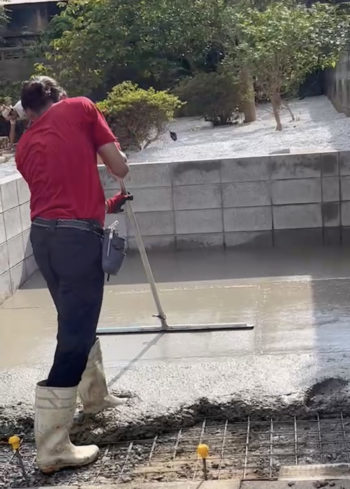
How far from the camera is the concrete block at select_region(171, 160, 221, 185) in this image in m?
7.11

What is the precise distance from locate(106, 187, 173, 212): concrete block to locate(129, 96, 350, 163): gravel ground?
2819 millimetres

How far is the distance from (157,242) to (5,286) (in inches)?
66.4

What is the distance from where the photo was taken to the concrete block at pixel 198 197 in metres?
7.13

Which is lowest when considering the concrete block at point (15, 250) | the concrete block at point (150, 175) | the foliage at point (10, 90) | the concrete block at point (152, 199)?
the concrete block at point (15, 250)

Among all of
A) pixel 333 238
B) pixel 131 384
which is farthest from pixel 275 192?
pixel 131 384

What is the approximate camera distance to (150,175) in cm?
716

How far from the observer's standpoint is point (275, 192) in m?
7.07

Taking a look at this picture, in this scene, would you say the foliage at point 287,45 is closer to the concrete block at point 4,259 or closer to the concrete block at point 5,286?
the concrete block at point 4,259

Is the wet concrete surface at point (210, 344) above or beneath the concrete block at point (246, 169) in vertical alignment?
beneath

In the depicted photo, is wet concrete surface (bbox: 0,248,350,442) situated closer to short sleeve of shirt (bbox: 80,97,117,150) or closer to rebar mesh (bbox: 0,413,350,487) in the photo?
rebar mesh (bbox: 0,413,350,487)

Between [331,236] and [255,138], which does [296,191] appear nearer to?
[331,236]

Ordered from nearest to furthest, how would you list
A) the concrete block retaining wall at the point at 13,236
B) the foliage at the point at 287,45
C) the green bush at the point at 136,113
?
the concrete block retaining wall at the point at 13,236, the green bush at the point at 136,113, the foliage at the point at 287,45

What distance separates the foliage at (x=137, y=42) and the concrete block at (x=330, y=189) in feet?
32.9

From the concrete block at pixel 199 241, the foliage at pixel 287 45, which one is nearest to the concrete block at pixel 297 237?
the concrete block at pixel 199 241
